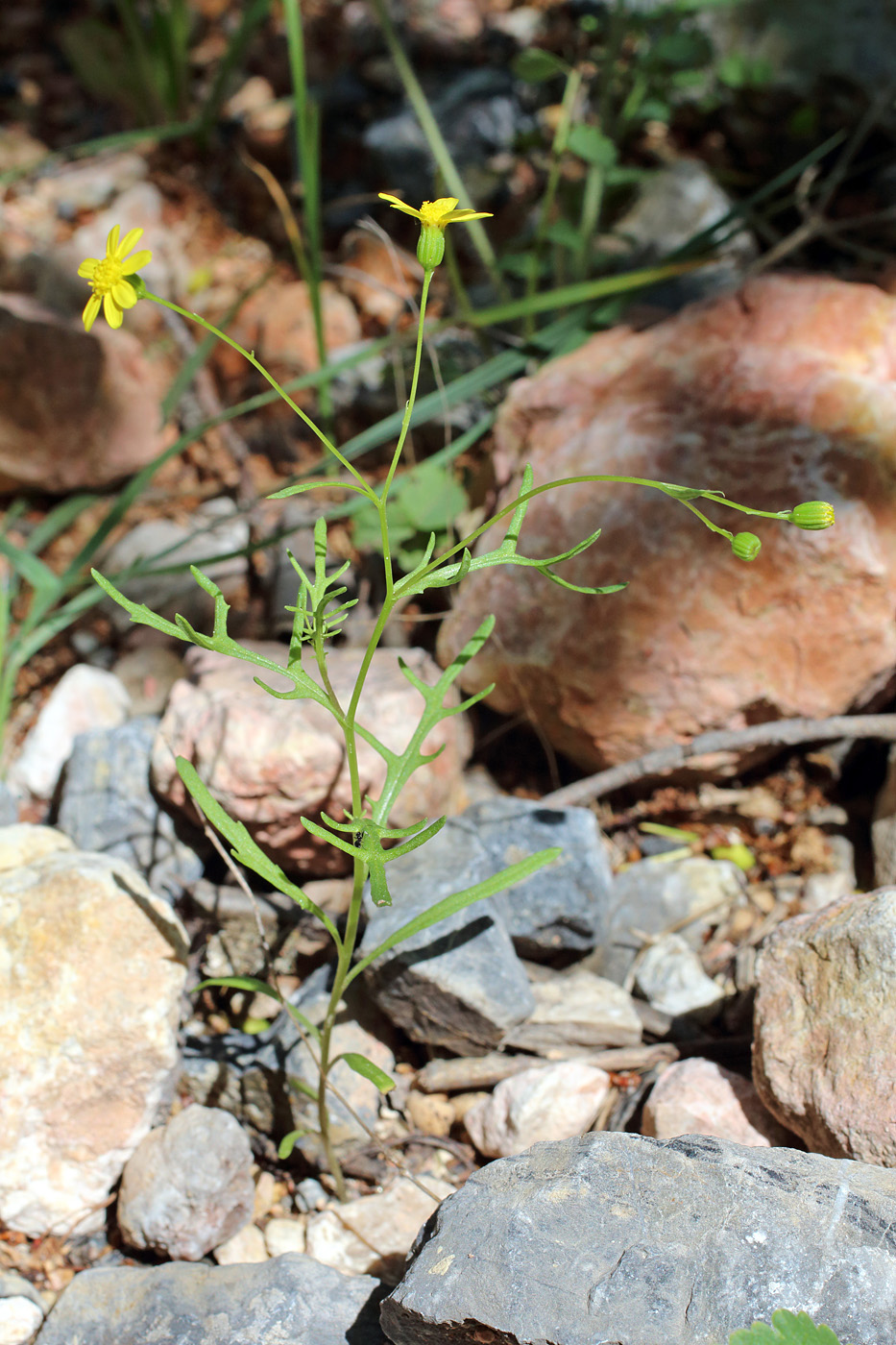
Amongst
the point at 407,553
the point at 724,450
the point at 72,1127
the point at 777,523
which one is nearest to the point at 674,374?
the point at 724,450

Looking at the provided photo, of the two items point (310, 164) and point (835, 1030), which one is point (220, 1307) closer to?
point (835, 1030)

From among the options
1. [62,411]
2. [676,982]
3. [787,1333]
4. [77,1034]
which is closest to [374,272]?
[62,411]

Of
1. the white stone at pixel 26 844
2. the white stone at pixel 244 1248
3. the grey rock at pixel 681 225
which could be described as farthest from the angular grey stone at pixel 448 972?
the grey rock at pixel 681 225

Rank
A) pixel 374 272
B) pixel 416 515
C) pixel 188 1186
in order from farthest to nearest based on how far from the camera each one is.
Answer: pixel 374 272 → pixel 416 515 → pixel 188 1186

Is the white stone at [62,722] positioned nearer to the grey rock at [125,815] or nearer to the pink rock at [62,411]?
the grey rock at [125,815]

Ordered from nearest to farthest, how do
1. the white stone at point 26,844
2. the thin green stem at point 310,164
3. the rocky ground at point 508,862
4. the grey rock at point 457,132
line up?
the rocky ground at point 508,862
the white stone at point 26,844
the thin green stem at point 310,164
the grey rock at point 457,132

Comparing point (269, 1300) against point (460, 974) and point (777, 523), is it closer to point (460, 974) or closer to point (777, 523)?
point (460, 974)
